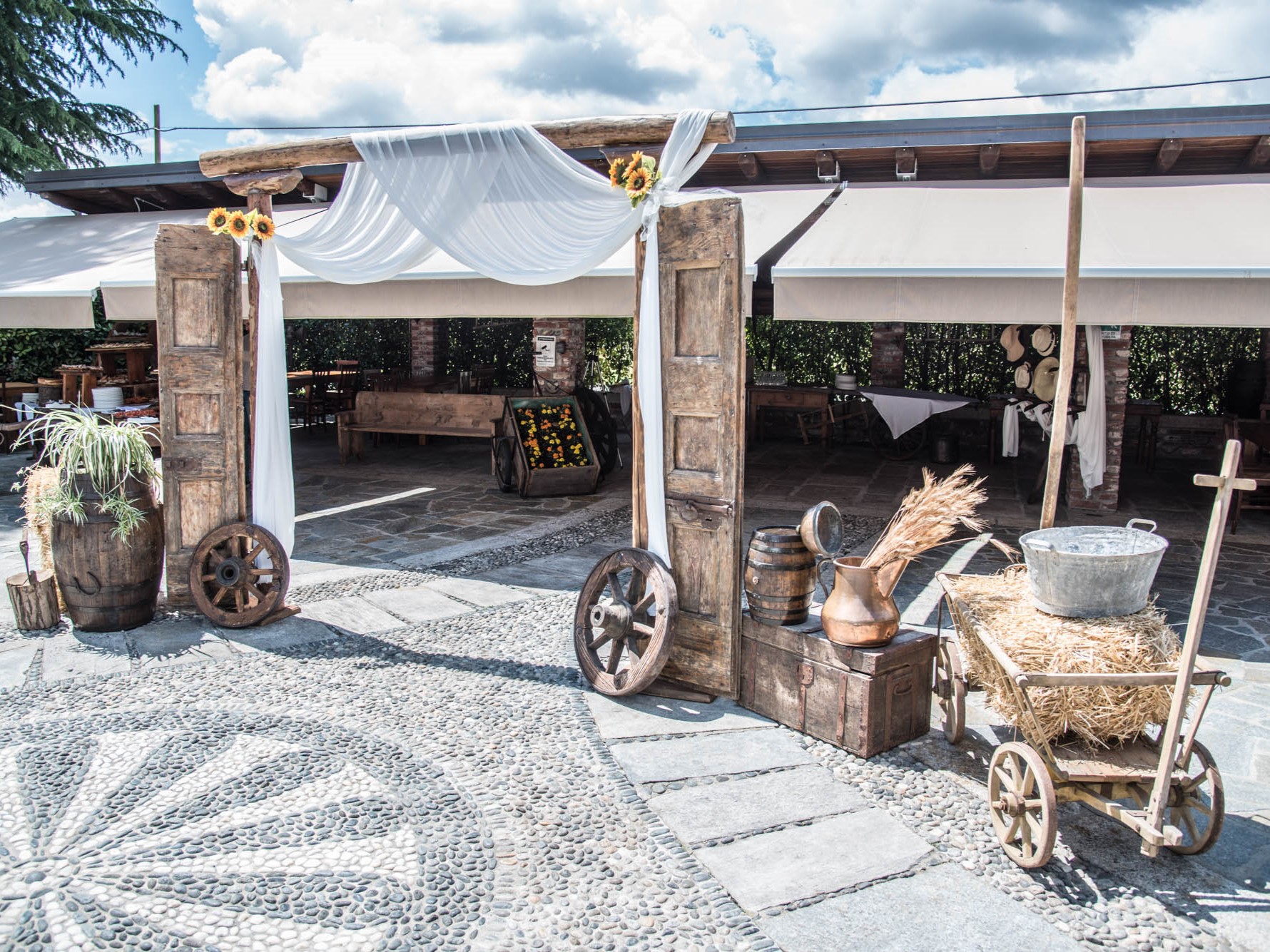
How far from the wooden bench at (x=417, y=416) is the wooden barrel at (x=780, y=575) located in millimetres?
6244

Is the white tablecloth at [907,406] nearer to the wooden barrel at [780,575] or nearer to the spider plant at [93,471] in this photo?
the wooden barrel at [780,575]

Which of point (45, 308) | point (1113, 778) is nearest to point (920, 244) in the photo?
point (1113, 778)

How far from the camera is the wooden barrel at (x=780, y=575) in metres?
4.20

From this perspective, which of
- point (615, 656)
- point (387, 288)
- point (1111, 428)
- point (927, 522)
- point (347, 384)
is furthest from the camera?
point (347, 384)

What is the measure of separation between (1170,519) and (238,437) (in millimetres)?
7425

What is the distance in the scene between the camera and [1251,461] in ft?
26.9

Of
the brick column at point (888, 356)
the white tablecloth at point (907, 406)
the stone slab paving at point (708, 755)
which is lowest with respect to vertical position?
the stone slab paving at point (708, 755)

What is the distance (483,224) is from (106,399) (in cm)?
621

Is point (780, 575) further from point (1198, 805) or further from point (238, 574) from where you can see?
point (238, 574)

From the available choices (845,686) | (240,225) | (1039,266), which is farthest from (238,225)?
(1039,266)

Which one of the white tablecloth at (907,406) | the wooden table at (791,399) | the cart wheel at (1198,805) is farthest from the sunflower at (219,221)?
the white tablecloth at (907,406)

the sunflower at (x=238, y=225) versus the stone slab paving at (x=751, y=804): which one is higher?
the sunflower at (x=238, y=225)

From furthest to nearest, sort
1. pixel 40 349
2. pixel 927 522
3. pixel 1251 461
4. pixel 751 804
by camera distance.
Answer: pixel 40 349 < pixel 1251 461 < pixel 927 522 < pixel 751 804

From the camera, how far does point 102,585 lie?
5.25 metres
